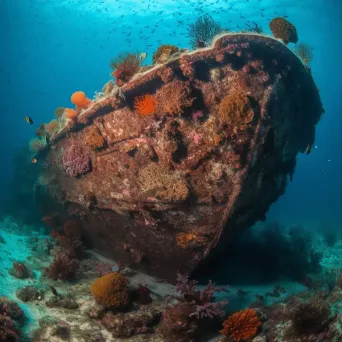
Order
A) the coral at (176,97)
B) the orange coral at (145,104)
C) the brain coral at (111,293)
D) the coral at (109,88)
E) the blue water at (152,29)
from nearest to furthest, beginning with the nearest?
the brain coral at (111,293), the coral at (176,97), the orange coral at (145,104), the coral at (109,88), the blue water at (152,29)

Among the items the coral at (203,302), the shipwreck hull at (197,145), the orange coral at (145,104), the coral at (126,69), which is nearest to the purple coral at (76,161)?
the shipwreck hull at (197,145)

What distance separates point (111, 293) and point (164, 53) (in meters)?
6.54

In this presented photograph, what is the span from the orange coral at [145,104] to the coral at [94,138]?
1795 millimetres

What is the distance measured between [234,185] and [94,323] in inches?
198

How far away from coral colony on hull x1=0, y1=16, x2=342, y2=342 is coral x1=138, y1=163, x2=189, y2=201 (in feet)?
0.10

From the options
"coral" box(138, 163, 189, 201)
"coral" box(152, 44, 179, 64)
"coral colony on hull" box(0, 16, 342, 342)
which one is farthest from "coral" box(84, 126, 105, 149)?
"coral" box(152, 44, 179, 64)

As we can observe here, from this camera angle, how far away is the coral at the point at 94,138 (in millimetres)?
9180

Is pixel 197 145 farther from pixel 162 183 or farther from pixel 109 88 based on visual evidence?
pixel 109 88

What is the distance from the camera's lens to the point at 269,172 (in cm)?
861

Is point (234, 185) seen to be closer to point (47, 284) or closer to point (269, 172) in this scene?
point (269, 172)

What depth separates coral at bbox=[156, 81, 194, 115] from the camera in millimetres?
7523

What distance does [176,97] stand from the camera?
24.7 feet

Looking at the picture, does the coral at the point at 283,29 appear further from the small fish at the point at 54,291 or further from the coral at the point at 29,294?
the coral at the point at 29,294

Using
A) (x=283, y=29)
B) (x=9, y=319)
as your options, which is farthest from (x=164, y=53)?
(x=9, y=319)
